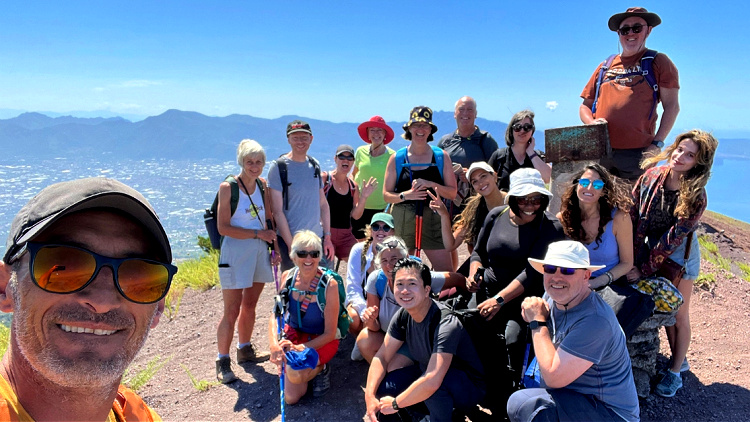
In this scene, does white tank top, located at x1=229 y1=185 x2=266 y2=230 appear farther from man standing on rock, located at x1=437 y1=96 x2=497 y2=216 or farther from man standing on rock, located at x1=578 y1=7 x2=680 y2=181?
man standing on rock, located at x1=578 y1=7 x2=680 y2=181

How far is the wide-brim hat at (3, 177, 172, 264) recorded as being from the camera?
45.0 inches

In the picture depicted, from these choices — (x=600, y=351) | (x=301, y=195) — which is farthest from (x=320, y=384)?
(x=600, y=351)

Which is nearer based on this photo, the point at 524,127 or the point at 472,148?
the point at 524,127

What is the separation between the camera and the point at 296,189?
5117mm

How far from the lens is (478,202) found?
464cm

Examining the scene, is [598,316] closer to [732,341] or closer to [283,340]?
[283,340]

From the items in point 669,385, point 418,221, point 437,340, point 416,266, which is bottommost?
point 669,385

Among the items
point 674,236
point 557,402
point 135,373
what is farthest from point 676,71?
point 135,373

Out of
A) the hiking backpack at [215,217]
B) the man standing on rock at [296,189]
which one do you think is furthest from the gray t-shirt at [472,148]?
the hiking backpack at [215,217]

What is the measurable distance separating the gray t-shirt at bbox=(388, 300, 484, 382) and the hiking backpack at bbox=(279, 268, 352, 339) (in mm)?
882

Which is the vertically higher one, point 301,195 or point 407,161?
point 407,161

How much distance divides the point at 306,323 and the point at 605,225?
115 inches

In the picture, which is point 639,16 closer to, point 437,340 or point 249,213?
point 437,340

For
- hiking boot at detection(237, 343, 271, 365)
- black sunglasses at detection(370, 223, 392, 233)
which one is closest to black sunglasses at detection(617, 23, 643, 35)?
black sunglasses at detection(370, 223, 392, 233)
